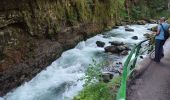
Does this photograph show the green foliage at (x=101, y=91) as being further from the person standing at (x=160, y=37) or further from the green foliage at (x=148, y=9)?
the green foliage at (x=148, y=9)

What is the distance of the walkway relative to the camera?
22.9ft

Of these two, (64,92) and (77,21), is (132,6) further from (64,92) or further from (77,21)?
(64,92)

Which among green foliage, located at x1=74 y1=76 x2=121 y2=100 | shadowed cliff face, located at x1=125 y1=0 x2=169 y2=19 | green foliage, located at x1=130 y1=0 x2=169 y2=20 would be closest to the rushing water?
green foliage, located at x1=74 y1=76 x2=121 y2=100

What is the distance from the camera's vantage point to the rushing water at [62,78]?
11.9 meters

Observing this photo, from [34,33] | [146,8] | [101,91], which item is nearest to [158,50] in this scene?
[101,91]

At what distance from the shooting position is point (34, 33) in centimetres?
1479

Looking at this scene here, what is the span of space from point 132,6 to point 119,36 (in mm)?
11858

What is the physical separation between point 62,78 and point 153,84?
6.39m

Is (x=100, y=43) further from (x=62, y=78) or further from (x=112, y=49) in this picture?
(x=62, y=78)

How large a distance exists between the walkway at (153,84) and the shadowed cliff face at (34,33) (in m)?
A: 5.73

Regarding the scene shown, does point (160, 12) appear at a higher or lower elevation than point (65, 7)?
lower

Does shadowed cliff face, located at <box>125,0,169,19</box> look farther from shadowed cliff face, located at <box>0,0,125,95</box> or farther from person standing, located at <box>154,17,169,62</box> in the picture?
person standing, located at <box>154,17,169,62</box>

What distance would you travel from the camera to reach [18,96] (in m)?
11.9

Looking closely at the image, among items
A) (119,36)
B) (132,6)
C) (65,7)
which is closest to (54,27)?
(65,7)
